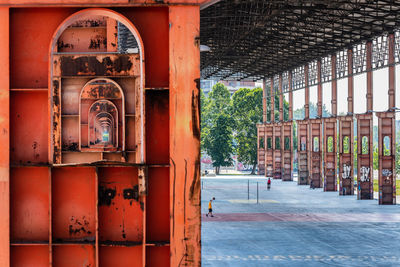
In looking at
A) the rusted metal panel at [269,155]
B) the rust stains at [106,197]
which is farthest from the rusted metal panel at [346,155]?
the rust stains at [106,197]

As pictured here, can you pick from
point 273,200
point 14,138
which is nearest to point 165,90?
point 14,138

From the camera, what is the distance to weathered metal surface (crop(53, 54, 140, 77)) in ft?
24.7

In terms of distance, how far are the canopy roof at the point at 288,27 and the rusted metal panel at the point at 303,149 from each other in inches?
318

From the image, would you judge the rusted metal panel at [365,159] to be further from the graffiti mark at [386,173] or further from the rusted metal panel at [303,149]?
the rusted metal panel at [303,149]

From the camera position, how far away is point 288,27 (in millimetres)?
45656

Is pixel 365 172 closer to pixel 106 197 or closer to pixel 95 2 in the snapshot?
pixel 106 197

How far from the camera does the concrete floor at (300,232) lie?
19.4m

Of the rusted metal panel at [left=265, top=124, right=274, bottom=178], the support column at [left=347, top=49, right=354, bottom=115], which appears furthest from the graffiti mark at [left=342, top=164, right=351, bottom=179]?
the rusted metal panel at [left=265, top=124, right=274, bottom=178]

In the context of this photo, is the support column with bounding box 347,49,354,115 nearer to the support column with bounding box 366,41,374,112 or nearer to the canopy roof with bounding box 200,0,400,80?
the canopy roof with bounding box 200,0,400,80

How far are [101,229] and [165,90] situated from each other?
237cm

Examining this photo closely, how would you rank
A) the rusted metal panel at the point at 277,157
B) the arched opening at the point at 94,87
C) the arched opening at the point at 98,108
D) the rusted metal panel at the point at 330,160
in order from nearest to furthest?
the arched opening at the point at 94,87
the arched opening at the point at 98,108
the rusted metal panel at the point at 330,160
the rusted metal panel at the point at 277,157

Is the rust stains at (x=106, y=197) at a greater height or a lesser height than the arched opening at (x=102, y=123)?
lesser

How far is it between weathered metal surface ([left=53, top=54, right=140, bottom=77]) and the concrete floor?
11.7 metres

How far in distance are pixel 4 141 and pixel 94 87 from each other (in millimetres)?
13925
